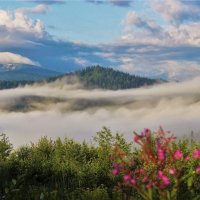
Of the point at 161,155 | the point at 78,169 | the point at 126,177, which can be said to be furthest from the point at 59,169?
the point at 161,155

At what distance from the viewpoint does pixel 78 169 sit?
20.8 metres

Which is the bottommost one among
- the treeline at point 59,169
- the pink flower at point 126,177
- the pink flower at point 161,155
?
the treeline at point 59,169

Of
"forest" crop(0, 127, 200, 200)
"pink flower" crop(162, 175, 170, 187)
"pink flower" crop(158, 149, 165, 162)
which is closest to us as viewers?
"pink flower" crop(162, 175, 170, 187)

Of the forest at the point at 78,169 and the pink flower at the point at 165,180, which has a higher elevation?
the pink flower at the point at 165,180

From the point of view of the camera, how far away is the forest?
16.8 m

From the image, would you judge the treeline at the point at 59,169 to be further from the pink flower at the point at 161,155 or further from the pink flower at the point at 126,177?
the pink flower at the point at 161,155

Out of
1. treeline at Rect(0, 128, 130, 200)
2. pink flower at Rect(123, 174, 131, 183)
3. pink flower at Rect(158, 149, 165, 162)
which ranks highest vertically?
pink flower at Rect(158, 149, 165, 162)

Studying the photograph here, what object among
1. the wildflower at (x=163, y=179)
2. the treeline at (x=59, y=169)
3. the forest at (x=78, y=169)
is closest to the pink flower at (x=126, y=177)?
the wildflower at (x=163, y=179)

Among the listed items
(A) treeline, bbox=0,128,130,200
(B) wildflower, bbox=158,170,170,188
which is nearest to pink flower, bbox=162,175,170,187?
(B) wildflower, bbox=158,170,170,188

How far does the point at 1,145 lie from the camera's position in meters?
24.0

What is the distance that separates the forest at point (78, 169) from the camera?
55.2ft

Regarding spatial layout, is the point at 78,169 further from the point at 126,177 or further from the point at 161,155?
the point at 161,155

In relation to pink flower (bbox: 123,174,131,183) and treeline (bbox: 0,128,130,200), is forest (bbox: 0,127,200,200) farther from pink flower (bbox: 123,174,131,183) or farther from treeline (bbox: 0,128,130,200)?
pink flower (bbox: 123,174,131,183)

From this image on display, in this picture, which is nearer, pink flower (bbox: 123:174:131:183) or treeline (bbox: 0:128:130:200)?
pink flower (bbox: 123:174:131:183)
